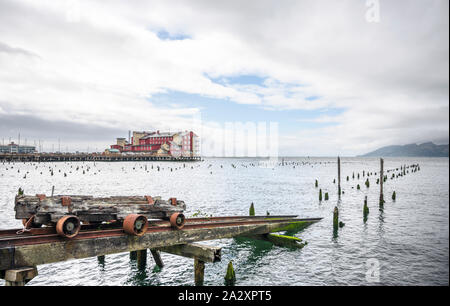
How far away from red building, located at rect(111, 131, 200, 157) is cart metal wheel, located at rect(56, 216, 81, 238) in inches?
5520

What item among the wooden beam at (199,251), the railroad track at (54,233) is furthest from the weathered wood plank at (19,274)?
the wooden beam at (199,251)

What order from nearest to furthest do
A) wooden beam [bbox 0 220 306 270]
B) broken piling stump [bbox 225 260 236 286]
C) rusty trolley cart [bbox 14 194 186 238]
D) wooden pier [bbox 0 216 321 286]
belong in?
wooden pier [bbox 0 216 321 286] → wooden beam [bbox 0 220 306 270] → rusty trolley cart [bbox 14 194 186 238] → broken piling stump [bbox 225 260 236 286]

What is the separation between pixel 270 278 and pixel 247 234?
2140mm

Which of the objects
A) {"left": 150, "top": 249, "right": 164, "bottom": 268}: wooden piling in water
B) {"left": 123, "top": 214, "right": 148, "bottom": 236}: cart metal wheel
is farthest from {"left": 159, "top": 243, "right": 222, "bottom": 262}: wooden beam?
{"left": 150, "top": 249, "right": 164, "bottom": 268}: wooden piling in water

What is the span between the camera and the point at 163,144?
145375 millimetres

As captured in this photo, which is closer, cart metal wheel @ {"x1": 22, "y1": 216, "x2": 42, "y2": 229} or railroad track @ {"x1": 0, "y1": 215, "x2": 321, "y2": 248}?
railroad track @ {"x1": 0, "y1": 215, "x2": 321, "y2": 248}

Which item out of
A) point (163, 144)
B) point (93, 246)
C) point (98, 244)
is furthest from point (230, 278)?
point (163, 144)

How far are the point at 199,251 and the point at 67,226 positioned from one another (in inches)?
Result: 172

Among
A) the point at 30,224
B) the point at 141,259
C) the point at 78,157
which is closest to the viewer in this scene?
the point at 30,224

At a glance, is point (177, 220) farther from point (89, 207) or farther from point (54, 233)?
point (54, 233)

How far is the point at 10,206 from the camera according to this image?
2614 cm

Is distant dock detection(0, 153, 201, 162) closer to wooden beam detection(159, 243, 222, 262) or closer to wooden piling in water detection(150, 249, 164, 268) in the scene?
wooden piling in water detection(150, 249, 164, 268)

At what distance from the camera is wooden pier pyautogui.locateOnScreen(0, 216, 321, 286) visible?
6.77m
